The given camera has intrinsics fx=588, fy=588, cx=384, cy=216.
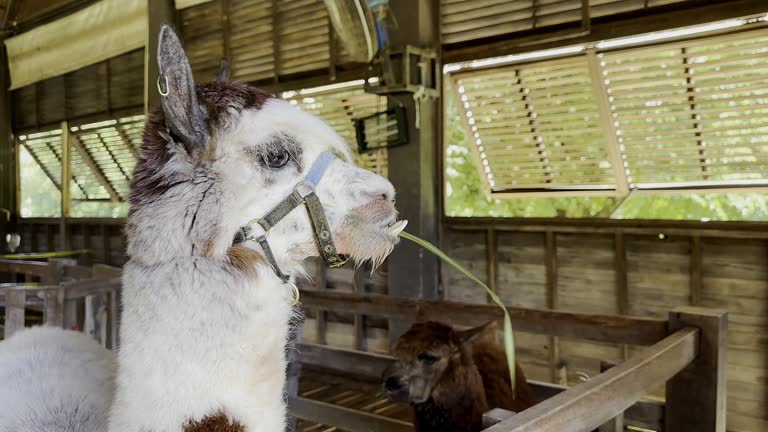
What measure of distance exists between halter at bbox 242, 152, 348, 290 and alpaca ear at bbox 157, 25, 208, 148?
20 centimetres

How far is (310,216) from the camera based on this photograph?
123cm

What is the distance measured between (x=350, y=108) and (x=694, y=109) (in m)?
3.07

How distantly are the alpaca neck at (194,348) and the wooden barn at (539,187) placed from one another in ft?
4.50

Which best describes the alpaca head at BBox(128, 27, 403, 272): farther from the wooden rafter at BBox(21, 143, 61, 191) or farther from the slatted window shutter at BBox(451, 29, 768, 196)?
the wooden rafter at BBox(21, 143, 61, 191)

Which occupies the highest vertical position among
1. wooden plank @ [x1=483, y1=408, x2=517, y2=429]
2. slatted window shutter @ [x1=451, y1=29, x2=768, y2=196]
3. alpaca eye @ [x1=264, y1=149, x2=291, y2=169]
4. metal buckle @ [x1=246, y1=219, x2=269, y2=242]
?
slatted window shutter @ [x1=451, y1=29, x2=768, y2=196]

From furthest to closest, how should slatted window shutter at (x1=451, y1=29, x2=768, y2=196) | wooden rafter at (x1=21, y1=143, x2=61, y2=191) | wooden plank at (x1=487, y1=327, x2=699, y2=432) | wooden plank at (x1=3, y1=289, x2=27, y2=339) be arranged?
wooden rafter at (x1=21, y1=143, x2=61, y2=191)
slatted window shutter at (x1=451, y1=29, x2=768, y2=196)
wooden plank at (x1=3, y1=289, x2=27, y2=339)
wooden plank at (x1=487, y1=327, x2=699, y2=432)

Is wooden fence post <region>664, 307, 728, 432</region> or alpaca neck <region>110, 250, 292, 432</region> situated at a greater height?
alpaca neck <region>110, 250, 292, 432</region>

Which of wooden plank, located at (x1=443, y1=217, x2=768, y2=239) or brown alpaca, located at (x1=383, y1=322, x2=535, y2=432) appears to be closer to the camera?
brown alpaca, located at (x1=383, y1=322, x2=535, y2=432)

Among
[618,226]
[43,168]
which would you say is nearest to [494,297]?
[618,226]

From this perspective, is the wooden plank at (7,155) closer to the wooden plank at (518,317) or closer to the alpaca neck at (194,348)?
the wooden plank at (518,317)

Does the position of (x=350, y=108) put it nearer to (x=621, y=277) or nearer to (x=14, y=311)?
(x=621, y=277)

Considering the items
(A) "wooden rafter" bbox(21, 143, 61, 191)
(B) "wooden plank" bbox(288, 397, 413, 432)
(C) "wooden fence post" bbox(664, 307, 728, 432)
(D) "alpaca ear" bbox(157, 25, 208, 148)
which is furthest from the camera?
(A) "wooden rafter" bbox(21, 143, 61, 191)

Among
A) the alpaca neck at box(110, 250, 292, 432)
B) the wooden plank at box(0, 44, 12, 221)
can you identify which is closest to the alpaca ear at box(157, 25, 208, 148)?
the alpaca neck at box(110, 250, 292, 432)

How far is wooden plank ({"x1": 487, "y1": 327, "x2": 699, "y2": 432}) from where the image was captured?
54.4 inches
